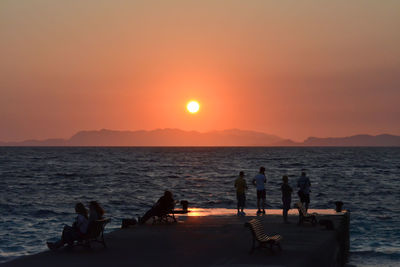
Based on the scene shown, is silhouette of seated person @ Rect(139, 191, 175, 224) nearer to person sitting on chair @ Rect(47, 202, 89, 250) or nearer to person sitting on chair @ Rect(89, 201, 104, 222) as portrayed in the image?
person sitting on chair @ Rect(89, 201, 104, 222)

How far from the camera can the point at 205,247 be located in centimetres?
1608

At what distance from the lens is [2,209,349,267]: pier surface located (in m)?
13.9

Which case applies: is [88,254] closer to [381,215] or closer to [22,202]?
[381,215]

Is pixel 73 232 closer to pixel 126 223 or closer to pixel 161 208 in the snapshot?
pixel 126 223

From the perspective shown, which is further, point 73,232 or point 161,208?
point 161,208

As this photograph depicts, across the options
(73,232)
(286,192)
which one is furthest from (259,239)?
(286,192)

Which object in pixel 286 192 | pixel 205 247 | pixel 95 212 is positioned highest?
pixel 286 192

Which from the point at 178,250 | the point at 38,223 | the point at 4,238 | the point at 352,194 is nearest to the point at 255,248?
the point at 178,250

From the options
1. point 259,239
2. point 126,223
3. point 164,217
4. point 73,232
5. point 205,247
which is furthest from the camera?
point 164,217

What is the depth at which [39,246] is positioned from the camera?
23.7 m

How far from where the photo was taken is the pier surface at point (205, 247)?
548 inches

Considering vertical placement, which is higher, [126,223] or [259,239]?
[259,239]

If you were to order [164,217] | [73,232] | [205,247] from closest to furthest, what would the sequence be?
[73,232], [205,247], [164,217]

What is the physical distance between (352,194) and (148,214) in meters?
36.1
